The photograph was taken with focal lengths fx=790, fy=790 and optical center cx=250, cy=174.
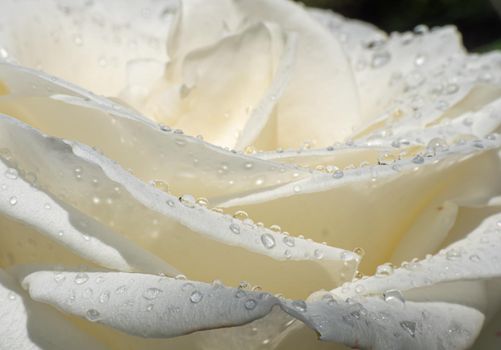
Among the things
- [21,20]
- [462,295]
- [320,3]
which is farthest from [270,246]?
[320,3]

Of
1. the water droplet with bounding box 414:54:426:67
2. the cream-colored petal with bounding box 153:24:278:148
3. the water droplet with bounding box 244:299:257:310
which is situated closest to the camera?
the water droplet with bounding box 244:299:257:310

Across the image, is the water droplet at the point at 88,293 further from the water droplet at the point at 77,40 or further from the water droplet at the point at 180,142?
the water droplet at the point at 77,40

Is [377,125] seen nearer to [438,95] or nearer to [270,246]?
[438,95]

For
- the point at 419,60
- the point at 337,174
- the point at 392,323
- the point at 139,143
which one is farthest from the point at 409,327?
the point at 419,60

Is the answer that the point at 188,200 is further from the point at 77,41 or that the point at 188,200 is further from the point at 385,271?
the point at 77,41

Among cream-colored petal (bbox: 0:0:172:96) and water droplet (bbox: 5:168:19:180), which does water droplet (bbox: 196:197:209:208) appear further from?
cream-colored petal (bbox: 0:0:172:96)

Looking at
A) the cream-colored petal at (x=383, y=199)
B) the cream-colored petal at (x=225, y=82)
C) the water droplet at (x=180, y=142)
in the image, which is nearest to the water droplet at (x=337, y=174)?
the cream-colored petal at (x=383, y=199)

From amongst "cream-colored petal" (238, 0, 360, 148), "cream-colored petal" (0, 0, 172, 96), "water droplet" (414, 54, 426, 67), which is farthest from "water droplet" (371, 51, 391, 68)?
"cream-colored petal" (0, 0, 172, 96)
